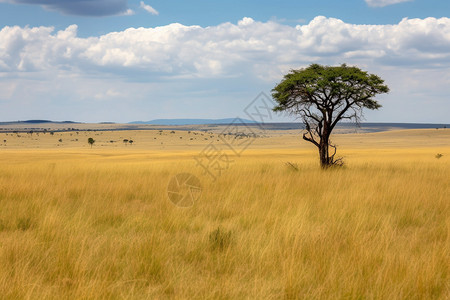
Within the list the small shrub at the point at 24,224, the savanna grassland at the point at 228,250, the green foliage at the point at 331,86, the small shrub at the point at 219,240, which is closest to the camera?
the savanna grassland at the point at 228,250

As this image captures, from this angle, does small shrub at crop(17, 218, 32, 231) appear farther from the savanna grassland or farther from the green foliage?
the green foliage

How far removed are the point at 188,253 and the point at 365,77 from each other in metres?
18.1

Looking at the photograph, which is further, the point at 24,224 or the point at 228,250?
the point at 24,224

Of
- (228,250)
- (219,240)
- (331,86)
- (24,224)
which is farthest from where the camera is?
(331,86)

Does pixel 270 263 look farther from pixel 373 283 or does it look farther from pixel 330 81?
pixel 330 81

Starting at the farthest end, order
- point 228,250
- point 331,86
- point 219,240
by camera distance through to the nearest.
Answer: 1. point 331,86
2. point 219,240
3. point 228,250

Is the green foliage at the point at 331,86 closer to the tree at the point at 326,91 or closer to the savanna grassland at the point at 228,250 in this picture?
the tree at the point at 326,91

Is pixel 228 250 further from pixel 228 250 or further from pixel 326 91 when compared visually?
pixel 326 91


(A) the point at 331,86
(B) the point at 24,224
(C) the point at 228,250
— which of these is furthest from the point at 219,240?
(A) the point at 331,86

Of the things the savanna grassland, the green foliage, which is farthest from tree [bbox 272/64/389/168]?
the savanna grassland

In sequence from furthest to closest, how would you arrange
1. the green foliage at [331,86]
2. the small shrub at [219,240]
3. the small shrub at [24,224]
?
the green foliage at [331,86] < the small shrub at [24,224] < the small shrub at [219,240]

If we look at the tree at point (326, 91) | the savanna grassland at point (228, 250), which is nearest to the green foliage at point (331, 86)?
the tree at point (326, 91)

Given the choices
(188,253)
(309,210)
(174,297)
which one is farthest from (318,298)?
(309,210)

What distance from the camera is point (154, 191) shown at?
11812 mm
